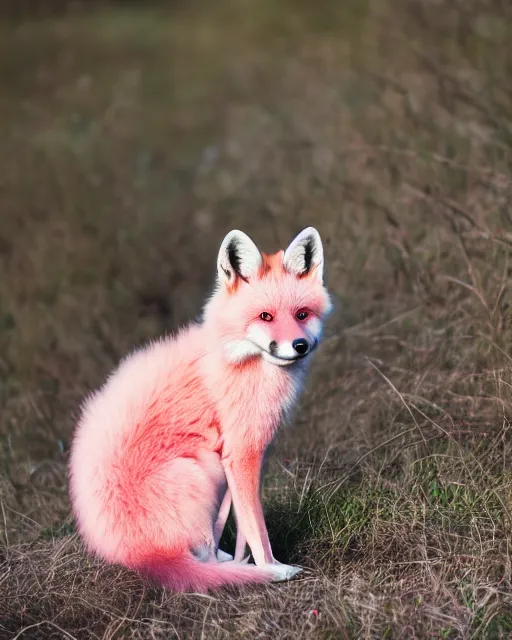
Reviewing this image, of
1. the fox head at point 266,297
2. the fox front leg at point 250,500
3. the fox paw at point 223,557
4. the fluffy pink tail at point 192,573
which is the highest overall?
the fox head at point 266,297

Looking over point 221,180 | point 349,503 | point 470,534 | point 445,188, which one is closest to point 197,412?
point 349,503

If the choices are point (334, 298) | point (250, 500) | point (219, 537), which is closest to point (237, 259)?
point (250, 500)

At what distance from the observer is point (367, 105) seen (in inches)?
377

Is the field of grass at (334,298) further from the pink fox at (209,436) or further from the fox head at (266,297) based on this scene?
the fox head at (266,297)

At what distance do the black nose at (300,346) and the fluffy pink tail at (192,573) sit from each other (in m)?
0.86

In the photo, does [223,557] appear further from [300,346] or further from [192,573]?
[300,346]

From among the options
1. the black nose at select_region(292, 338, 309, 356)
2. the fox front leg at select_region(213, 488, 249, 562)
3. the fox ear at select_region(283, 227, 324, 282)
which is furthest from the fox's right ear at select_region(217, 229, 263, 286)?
the fox front leg at select_region(213, 488, 249, 562)

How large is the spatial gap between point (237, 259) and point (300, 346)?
1.46ft

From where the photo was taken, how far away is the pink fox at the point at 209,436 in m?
3.88

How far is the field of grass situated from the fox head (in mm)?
740

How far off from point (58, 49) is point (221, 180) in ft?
22.7

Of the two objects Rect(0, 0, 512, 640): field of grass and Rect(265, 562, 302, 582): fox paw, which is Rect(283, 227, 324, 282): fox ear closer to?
Rect(0, 0, 512, 640): field of grass

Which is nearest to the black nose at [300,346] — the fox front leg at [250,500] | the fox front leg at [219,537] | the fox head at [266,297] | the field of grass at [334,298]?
the fox head at [266,297]

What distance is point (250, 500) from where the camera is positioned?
3961mm
